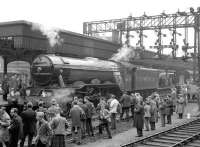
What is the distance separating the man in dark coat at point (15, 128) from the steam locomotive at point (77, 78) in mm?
6121

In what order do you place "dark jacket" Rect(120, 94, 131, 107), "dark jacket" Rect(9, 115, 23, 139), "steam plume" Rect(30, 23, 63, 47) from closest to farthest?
1. "dark jacket" Rect(9, 115, 23, 139)
2. "dark jacket" Rect(120, 94, 131, 107)
3. "steam plume" Rect(30, 23, 63, 47)

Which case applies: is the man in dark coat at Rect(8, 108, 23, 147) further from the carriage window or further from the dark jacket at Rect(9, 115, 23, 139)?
the carriage window

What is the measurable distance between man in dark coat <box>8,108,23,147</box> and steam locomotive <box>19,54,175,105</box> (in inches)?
241

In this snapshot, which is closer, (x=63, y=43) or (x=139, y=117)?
(x=139, y=117)

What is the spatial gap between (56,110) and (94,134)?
4794 mm

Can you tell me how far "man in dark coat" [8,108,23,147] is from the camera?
995 centimetres

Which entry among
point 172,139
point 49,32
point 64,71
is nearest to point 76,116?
point 172,139

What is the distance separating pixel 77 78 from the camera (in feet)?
62.6

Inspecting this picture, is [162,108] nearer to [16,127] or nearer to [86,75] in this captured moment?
[86,75]

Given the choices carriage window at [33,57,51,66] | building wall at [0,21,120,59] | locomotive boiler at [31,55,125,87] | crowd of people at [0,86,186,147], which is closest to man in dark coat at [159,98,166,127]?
crowd of people at [0,86,186,147]

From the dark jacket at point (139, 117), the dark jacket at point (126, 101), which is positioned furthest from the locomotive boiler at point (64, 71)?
the dark jacket at point (139, 117)

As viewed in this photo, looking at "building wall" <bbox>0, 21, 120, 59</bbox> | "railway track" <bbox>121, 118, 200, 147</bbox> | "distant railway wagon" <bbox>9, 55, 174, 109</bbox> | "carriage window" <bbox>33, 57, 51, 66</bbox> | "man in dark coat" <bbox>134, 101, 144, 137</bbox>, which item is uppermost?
"building wall" <bbox>0, 21, 120, 59</bbox>

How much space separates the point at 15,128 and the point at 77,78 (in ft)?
30.5

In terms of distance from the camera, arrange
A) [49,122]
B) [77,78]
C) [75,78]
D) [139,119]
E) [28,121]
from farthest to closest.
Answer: [77,78]
[75,78]
[139,119]
[28,121]
[49,122]
